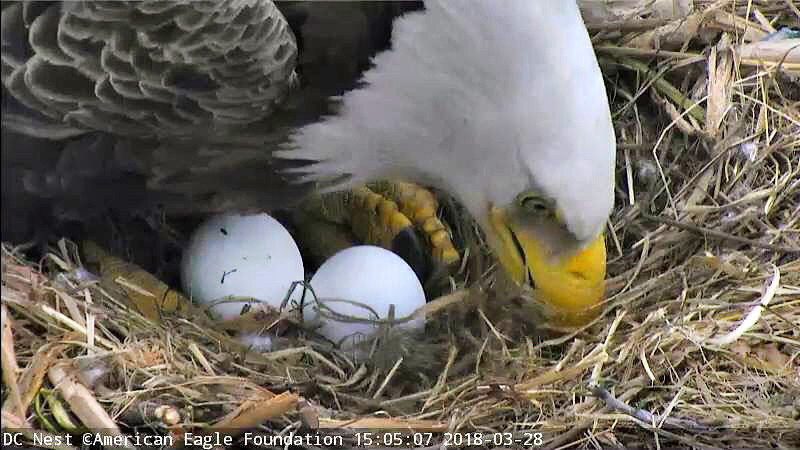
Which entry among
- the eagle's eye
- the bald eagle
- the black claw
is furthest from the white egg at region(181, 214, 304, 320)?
the eagle's eye

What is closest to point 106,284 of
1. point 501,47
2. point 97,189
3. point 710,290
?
point 97,189

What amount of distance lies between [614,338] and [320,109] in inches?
26.8

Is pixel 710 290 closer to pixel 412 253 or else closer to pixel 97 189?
pixel 412 253

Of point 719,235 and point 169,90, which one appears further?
point 719,235

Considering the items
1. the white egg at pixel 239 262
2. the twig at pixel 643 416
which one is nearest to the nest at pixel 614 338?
the twig at pixel 643 416

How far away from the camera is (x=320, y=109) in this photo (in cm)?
207

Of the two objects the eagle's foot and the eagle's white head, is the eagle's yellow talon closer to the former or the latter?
the eagle's foot

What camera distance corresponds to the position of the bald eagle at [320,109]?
1.94 metres

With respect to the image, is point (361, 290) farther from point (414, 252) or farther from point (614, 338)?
point (614, 338)

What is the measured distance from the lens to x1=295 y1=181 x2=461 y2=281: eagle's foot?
8.11 feet

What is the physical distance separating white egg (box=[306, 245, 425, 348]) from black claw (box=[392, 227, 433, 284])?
0.77ft

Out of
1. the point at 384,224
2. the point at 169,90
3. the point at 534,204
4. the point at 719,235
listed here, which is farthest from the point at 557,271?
the point at 169,90

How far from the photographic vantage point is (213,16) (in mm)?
1946

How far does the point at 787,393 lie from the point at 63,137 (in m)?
1.30
